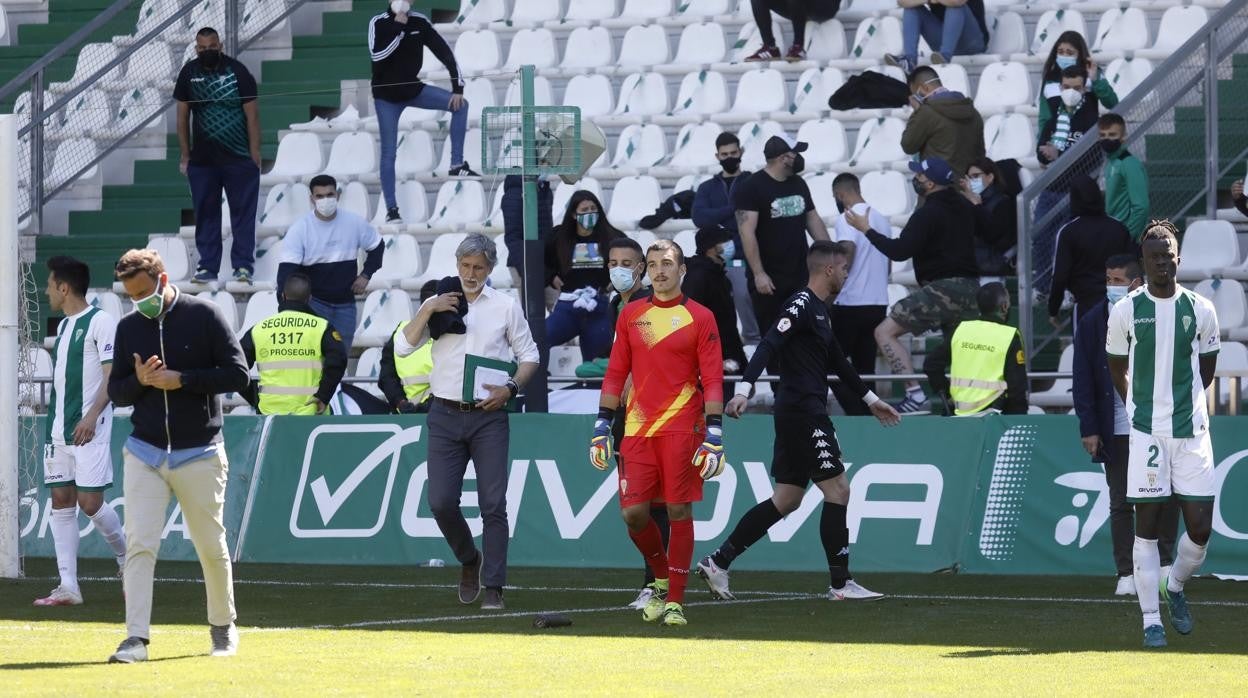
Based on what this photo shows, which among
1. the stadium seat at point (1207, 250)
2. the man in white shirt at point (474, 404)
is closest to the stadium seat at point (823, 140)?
the stadium seat at point (1207, 250)

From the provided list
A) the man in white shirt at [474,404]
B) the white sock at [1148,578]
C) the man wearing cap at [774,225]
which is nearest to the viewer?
the white sock at [1148,578]

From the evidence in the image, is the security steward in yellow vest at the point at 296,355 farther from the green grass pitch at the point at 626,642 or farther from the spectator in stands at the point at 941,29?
the spectator in stands at the point at 941,29

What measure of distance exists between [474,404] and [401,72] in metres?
8.52

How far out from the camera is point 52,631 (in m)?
10.6

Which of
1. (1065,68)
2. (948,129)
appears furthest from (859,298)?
(1065,68)

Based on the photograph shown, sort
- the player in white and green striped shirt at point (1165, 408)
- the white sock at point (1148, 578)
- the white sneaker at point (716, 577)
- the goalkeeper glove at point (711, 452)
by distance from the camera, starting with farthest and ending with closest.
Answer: the white sneaker at point (716, 577) → the goalkeeper glove at point (711, 452) → the player in white and green striped shirt at point (1165, 408) → the white sock at point (1148, 578)

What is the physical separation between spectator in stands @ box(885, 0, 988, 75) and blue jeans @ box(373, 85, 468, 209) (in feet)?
13.8

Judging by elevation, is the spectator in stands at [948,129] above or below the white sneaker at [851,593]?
above

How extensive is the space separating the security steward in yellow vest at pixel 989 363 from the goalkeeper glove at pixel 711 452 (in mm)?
4175

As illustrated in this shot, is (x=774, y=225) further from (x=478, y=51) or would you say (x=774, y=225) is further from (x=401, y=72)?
(x=478, y=51)

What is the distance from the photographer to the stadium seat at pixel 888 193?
1855cm

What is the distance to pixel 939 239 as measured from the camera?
1628cm

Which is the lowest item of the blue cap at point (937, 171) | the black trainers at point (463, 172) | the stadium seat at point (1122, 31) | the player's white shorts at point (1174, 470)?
the player's white shorts at point (1174, 470)

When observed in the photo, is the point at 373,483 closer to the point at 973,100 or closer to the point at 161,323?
the point at 161,323
